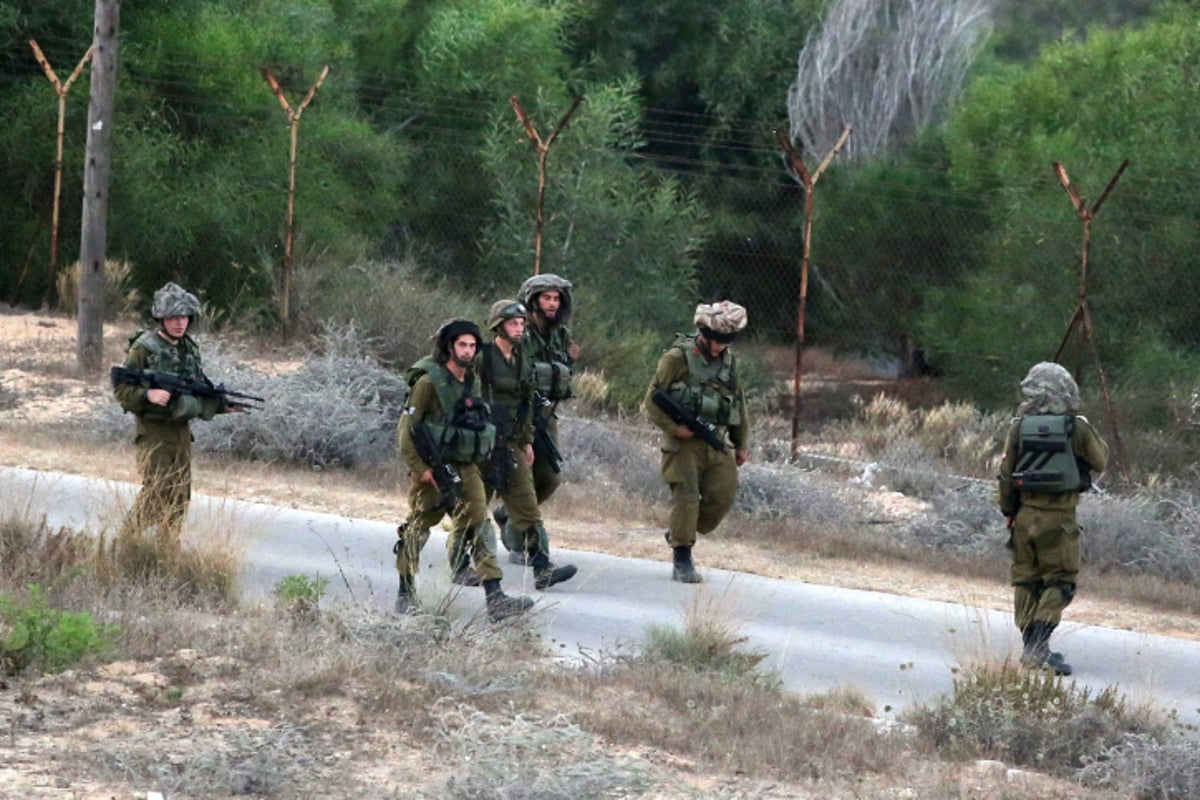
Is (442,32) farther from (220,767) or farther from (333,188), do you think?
(220,767)

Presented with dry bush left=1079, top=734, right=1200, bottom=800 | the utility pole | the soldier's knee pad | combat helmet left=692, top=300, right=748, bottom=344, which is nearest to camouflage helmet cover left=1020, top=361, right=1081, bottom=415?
the soldier's knee pad

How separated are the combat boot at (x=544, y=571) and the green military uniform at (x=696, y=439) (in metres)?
0.78

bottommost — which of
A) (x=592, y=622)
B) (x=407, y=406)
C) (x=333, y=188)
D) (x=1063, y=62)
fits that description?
(x=592, y=622)

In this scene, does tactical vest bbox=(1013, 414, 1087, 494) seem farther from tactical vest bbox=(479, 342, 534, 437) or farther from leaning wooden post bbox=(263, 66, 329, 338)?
leaning wooden post bbox=(263, 66, 329, 338)

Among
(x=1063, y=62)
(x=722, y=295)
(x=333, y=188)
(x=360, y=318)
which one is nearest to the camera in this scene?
(x=360, y=318)

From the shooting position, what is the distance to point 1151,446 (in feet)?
55.7

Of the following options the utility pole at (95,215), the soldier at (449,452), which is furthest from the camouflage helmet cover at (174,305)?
the utility pole at (95,215)

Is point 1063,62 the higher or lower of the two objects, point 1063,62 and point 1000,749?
the higher

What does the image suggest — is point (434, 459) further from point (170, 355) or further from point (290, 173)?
point (290, 173)

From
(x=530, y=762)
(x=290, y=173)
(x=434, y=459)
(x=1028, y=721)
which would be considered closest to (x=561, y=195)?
(x=290, y=173)

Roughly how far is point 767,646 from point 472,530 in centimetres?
165

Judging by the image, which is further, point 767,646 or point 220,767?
point 767,646

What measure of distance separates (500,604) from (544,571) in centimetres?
125

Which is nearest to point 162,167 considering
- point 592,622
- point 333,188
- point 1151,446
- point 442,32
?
point 333,188
